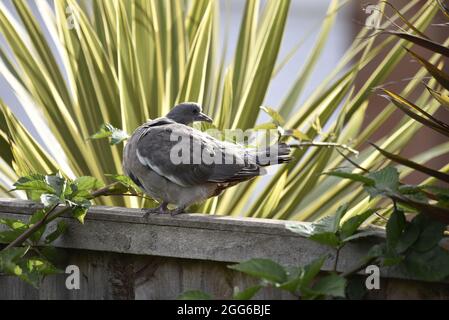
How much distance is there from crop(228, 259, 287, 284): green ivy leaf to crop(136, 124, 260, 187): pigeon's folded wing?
0.58m

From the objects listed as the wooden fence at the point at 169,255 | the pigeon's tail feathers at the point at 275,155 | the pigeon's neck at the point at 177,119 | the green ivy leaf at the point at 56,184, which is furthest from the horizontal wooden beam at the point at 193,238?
the pigeon's neck at the point at 177,119

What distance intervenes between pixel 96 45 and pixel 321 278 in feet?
5.31

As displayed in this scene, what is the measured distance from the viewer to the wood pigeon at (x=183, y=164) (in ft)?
6.91

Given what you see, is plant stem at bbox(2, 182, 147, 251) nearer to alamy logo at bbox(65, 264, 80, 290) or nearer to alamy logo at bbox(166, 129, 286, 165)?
alamy logo at bbox(65, 264, 80, 290)

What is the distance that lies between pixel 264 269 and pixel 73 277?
62 centimetres

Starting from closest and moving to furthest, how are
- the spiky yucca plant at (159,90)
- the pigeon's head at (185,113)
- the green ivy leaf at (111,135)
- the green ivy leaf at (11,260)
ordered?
the green ivy leaf at (11,260)
the green ivy leaf at (111,135)
the pigeon's head at (185,113)
the spiky yucca plant at (159,90)

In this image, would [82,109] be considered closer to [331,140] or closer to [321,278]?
[331,140]

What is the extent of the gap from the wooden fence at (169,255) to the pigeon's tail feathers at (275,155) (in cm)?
36

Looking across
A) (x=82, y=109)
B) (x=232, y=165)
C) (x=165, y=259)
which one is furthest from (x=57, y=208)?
(x=82, y=109)

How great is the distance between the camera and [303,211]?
2.73 metres

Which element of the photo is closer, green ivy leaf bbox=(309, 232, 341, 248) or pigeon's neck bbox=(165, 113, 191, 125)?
green ivy leaf bbox=(309, 232, 341, 248)

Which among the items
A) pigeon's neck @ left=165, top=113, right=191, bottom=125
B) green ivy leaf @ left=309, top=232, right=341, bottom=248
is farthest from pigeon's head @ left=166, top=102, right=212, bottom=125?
green ivy leaf @ left=309, top=232, right=341, bottom=248

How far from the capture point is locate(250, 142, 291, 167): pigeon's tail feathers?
212 centimetres

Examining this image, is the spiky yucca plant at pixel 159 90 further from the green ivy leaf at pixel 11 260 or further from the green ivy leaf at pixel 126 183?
the green ivy leaf at pixel 11 260
